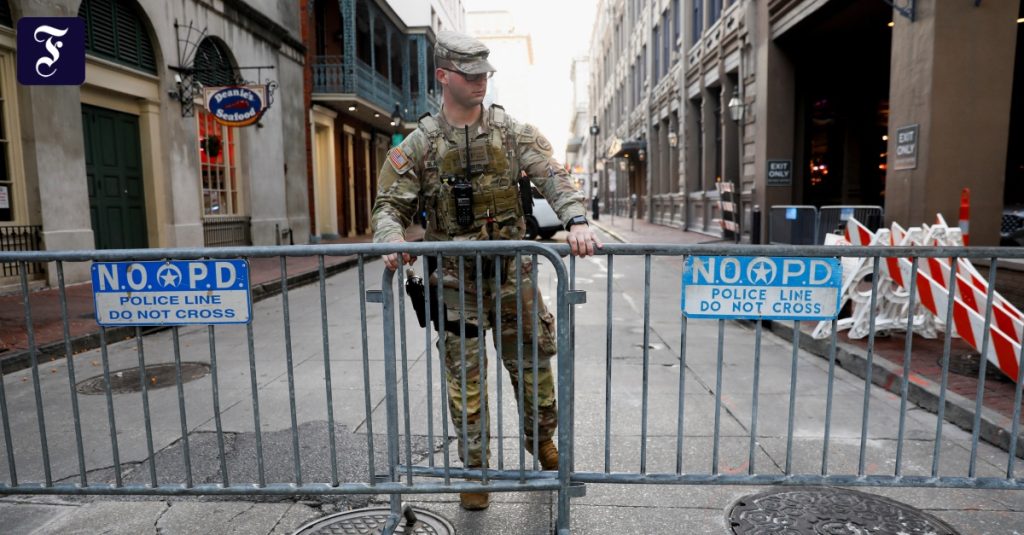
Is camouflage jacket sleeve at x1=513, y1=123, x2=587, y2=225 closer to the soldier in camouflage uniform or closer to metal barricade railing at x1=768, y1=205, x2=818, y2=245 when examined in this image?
the soldier in camouflage uniform

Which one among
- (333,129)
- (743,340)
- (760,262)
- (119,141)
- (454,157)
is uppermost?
(333,129)

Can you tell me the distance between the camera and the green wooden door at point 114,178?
10.9 metres

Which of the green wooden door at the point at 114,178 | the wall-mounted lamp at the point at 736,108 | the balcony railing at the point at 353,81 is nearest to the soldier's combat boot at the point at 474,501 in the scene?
the green wooden door at the point at 114,178

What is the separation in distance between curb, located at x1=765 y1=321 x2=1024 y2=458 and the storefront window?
42.5 ft

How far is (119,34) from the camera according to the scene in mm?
11297

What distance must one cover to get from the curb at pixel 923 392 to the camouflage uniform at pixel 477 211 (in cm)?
203

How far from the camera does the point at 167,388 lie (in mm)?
5129

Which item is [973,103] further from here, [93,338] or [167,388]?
[93,338]

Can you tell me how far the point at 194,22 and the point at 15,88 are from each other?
16.5 feet

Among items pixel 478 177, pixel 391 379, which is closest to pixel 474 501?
pixel 391 379

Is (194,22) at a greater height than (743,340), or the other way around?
(194,22)

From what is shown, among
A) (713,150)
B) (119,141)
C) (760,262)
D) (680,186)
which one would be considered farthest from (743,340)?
(680,186)

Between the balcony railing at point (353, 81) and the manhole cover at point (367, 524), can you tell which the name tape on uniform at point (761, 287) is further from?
the balcony railing at point (353, 81)

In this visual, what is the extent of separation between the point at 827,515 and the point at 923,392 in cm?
223
